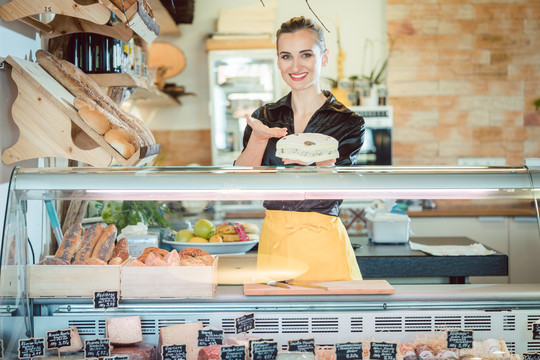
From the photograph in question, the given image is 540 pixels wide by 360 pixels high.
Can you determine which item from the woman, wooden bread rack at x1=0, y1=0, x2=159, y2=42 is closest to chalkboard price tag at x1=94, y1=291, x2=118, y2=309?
the woman

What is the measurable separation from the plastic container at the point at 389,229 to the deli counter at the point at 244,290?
2122mm

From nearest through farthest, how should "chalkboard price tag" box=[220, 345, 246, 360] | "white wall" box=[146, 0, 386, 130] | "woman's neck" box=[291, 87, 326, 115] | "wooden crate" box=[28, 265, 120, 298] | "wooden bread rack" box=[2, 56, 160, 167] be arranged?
"chalkboard price tag" box=[220, 345, 246, 360] < "wooden crate" box=[28, 265, 120, 298] < "wooden bread rack" box=[2, 56, 160, 167] < "woman's neck" box=[291, 87, 326, 115] < "white wall" box=[146, 0, 386, 130]

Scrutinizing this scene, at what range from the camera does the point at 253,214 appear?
17.6ft

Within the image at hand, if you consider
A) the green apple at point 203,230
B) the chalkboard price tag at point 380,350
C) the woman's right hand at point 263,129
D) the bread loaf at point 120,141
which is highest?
the woman's right hand at point 263,129

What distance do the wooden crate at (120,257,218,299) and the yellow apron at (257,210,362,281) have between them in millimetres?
513

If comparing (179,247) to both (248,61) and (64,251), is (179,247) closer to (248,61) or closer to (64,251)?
(64,251)

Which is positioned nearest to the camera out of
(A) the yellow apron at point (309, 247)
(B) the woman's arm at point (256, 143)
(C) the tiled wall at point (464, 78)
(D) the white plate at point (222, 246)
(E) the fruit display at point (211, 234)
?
(B) the woman's arm at point (256, 143)

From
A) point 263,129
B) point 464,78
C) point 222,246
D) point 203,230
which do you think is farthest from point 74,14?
point 464,78

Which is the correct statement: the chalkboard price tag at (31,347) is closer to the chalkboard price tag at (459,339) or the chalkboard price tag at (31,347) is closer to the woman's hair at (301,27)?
the chalkboard price tag at (459,339)

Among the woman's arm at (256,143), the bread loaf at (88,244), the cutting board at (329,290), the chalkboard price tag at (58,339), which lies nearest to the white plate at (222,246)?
the woman's arm at (256,143)

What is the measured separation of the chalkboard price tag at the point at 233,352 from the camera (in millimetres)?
1542

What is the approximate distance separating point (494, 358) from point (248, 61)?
481 cm

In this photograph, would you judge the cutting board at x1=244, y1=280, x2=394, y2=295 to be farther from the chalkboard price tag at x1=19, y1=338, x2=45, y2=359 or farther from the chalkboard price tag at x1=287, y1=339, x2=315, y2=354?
the chalkboard price tag at x1=19, y1=338, x2=45, y2=359

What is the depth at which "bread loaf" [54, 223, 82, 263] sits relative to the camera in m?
1.76
